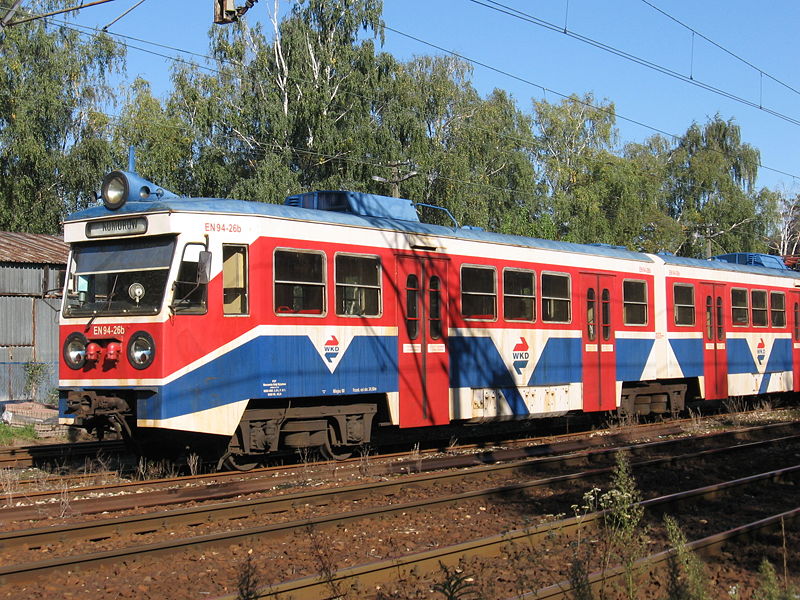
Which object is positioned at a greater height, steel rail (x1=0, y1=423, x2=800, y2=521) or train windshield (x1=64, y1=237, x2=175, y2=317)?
train windshield (x1=64, y1=237, x2=175, y2=317)

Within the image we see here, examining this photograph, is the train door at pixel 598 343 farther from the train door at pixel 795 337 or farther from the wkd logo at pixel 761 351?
the train door at pixel 795 337

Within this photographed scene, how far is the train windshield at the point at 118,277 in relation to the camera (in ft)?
33.1

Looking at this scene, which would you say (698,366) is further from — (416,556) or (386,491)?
(416,556)

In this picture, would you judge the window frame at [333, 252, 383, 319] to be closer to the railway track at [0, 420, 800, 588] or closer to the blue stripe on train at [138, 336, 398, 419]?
the blue stripe on train at [138, 336, 398, 419]

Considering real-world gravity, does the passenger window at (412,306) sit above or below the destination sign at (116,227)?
below

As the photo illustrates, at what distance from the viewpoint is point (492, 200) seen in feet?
157

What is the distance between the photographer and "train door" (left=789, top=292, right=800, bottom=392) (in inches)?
830

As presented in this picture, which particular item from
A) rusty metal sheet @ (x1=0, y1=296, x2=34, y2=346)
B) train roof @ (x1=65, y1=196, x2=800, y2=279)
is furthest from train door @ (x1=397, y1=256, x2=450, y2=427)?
rusty metal sheet @ (x1=0, y1=296, x2=34, y2=346)

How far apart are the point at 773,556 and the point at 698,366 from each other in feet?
37.0

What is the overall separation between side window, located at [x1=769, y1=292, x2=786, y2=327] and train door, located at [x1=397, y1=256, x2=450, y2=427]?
34.6ft

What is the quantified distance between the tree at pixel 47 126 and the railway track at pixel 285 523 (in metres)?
31.1

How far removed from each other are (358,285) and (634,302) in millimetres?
6682

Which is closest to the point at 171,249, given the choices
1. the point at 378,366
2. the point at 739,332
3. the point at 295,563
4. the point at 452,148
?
the point at 378,366

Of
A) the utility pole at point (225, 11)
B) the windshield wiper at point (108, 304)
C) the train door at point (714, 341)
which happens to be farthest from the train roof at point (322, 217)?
the utility pole at point (225, 11)
